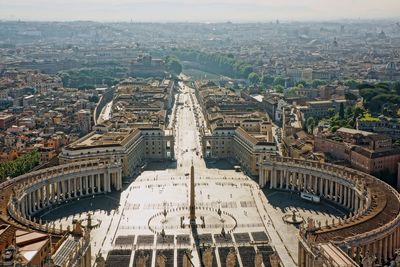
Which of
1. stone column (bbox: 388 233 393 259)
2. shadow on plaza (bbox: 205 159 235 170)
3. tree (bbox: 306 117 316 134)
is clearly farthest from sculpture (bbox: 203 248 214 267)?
tree (bbox: 306 117 316 134)

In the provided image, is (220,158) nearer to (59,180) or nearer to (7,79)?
(59,180)

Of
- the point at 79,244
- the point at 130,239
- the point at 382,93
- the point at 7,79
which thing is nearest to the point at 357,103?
the point at 382,93

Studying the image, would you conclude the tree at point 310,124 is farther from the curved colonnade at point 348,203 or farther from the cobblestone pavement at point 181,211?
the curved colonnade at point 348,203

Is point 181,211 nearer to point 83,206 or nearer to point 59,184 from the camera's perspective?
point 83,206

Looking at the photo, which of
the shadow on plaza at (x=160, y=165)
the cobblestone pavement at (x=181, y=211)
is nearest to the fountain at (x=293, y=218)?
the cobblestone pavement at (x=181, y=211)

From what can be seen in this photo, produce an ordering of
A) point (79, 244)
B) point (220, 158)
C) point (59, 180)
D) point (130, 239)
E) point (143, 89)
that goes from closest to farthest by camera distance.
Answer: point (79, 244) → point (130, 239) → point (59, 180) → point (220, 158) → point (143, 89)

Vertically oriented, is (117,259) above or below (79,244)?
below
